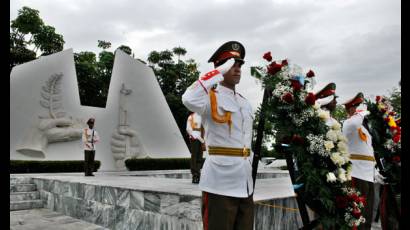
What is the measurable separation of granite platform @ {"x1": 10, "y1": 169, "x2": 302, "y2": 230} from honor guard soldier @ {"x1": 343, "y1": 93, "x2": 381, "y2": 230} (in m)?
0.74

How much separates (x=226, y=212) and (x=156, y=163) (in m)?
11.7

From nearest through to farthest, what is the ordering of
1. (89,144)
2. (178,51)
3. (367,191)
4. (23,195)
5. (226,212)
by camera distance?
1. (226,212)
2. (367,191)
3. (23,195)
4. (89,144)
5. (178,51)

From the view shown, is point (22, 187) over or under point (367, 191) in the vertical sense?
under

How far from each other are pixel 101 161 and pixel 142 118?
2.55 m

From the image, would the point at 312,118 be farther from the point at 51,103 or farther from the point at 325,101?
the point at 51,103

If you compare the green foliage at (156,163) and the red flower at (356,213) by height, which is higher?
the red flower at (356,213)

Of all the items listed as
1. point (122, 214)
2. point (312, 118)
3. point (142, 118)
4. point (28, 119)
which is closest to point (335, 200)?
point (312, 118)

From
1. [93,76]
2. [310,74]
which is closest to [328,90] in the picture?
[310,74]

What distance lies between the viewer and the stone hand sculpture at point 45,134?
10.9m

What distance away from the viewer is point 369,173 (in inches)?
154

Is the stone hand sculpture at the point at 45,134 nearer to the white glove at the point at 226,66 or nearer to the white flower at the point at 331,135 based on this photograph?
the white glove at the point at 226,66

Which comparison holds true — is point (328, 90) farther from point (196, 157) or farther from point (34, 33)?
point (34, 33)

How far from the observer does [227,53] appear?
8.32 ft

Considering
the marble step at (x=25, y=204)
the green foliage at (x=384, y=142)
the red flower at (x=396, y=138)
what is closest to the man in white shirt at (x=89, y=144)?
the marble step at (x=25, y=204)
